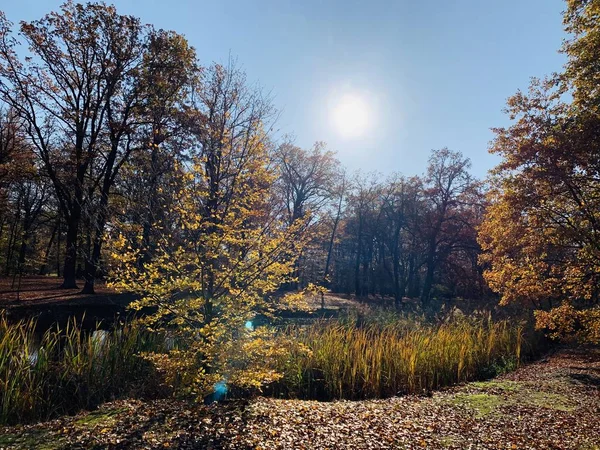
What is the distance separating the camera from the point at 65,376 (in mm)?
4902

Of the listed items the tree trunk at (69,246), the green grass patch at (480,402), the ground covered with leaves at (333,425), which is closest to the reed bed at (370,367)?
the ground covered with leaves at (333,425)

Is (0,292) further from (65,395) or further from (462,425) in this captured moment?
(462,425)

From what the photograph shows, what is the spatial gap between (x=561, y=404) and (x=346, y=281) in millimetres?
32489

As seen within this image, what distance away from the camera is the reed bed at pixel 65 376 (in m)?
4.41

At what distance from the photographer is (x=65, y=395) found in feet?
16.0

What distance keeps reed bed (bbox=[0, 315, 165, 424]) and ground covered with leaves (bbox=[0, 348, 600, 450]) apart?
72 centimetres

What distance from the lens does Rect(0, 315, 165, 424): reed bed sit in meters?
4.41

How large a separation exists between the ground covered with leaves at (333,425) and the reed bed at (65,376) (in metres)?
0.72

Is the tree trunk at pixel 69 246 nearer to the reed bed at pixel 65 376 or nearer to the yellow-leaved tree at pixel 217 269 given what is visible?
the reed bed at pixel 65 376

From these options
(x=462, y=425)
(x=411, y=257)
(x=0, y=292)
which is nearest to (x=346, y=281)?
(x=411, y=257)

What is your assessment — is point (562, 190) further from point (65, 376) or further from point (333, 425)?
point (65, 376)

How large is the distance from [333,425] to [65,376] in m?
3.57

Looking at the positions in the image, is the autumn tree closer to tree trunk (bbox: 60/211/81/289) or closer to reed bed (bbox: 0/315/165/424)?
reed bed (bbox: 0/315/165/424)

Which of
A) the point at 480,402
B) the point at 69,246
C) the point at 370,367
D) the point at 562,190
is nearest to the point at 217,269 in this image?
the point at 370,367
